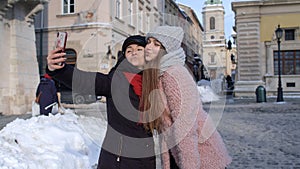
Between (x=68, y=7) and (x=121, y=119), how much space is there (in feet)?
61.6

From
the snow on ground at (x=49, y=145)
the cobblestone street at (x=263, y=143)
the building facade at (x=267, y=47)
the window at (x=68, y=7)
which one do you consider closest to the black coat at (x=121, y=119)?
the snow on ground at (x=49, y=145)

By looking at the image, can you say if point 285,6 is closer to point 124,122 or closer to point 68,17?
point 68,17

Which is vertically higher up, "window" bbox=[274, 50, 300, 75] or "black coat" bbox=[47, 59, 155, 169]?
"window" bbox=[274, 50, 300, 75]

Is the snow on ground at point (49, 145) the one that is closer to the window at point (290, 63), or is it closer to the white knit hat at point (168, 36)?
the white knit hat at point (168, 36)

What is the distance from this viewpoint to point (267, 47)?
2766 centimetres

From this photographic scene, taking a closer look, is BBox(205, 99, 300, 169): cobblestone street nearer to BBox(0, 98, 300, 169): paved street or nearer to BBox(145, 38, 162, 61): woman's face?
BBox(0, 98, 300, 169): paved street

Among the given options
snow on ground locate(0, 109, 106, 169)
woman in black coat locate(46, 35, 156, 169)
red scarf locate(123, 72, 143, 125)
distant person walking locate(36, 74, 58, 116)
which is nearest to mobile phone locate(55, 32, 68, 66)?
woman in black coat locate(46, 35, 156, 169)

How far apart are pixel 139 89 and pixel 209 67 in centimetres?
130

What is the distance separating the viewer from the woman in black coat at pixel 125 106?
2.15 metres

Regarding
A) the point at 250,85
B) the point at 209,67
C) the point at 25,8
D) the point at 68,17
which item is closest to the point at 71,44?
the point at 68,17

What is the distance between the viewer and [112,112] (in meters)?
2.23

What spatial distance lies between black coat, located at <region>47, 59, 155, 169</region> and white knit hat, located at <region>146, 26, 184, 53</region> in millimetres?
242

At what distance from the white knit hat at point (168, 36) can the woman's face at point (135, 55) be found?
13cm

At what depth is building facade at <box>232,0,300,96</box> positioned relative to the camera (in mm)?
27109
